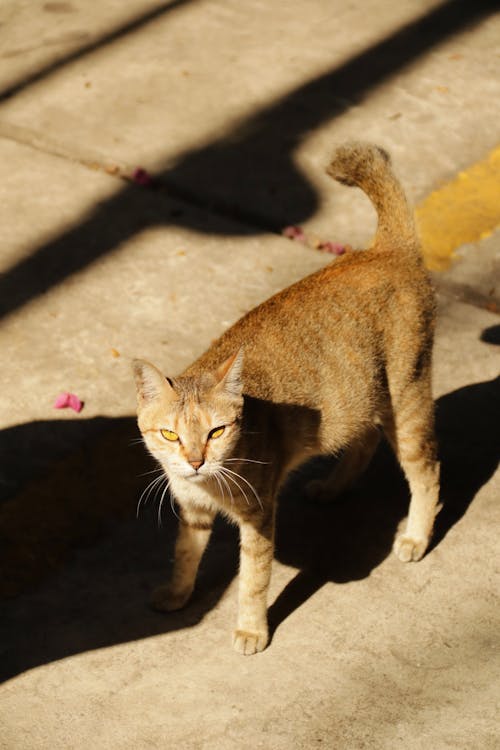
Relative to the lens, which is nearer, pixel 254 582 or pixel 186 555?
pixel 254 582

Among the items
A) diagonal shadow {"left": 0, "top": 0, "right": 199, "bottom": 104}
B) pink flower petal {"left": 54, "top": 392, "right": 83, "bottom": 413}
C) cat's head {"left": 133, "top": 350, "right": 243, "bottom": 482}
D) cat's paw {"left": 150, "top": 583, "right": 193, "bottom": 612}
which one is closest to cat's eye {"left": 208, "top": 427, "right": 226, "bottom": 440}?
cat's head {"left": 133, "top": 350, "right": 243, "bottom": 482}

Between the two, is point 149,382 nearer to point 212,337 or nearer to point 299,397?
point 299,397

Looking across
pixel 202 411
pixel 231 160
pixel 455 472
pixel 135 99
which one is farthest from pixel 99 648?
pixel 135 99

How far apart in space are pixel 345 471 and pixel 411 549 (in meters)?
0.50

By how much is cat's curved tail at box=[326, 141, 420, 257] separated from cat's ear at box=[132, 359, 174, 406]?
1.27 meters

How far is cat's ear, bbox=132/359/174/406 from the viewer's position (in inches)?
142

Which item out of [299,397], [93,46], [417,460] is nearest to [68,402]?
[299,397]

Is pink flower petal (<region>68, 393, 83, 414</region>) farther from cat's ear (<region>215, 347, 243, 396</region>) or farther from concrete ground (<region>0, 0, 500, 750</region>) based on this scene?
cat's ear (<region>215, 347, 243, 396</region>)

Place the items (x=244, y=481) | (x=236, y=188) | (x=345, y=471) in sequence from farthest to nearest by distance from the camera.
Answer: (x=236, y=188) → (x=345, y=471) → (x=244, y=481)

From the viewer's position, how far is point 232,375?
3.64 metres

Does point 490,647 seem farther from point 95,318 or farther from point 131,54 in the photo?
point 131,54

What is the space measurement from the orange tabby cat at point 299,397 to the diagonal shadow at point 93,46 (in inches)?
147

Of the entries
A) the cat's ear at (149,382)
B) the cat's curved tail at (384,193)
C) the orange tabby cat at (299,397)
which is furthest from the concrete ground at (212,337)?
the cat's curved tail at (384,193)

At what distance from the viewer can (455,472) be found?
15.9 ft
